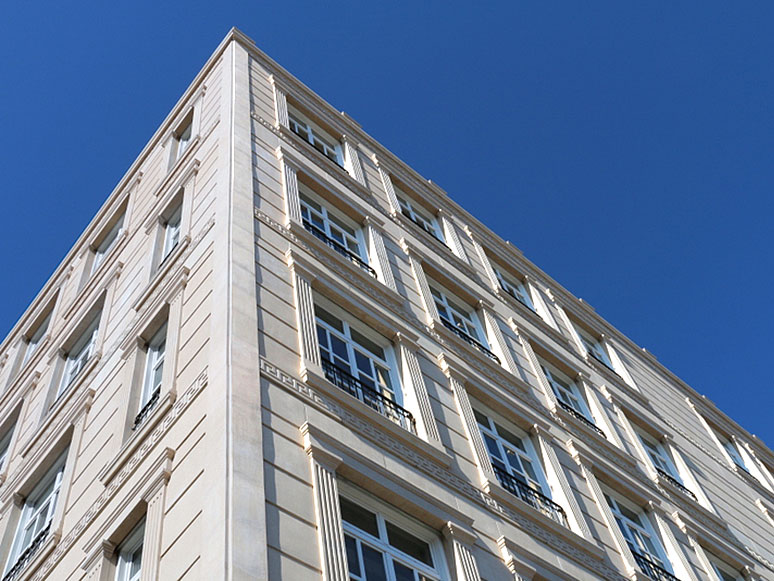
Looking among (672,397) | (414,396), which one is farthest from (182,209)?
(672,397)

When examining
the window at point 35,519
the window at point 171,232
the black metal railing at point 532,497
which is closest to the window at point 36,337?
the window at point 171,232

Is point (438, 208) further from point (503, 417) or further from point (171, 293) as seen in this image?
point (171, 293)

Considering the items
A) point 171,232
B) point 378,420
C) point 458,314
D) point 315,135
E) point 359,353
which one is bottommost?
point 378,420

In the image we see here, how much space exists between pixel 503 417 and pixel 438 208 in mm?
9833

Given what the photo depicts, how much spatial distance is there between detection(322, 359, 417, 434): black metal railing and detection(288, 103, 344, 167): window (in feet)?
31.2

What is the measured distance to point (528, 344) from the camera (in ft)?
71.1

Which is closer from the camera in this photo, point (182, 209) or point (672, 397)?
point (182, 209)

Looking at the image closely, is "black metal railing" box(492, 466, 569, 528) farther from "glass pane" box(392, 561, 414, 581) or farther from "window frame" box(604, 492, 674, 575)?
"glass pane" box(392, 561, 414, 581)

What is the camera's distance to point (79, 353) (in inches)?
787

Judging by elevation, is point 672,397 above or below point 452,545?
above

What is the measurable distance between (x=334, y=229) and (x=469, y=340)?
3563 mm

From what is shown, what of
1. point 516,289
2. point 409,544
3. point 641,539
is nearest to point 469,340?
point 641,539

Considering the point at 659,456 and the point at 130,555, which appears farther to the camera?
the point at 659,456

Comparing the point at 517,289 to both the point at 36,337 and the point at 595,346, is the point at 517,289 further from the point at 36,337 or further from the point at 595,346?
the point at 36,337
